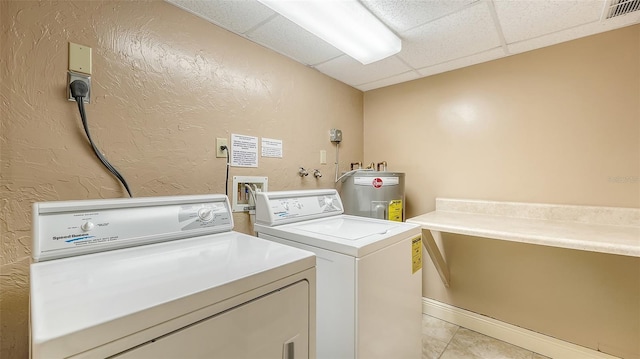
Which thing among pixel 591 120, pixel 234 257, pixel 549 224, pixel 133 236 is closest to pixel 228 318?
pixel 234 257

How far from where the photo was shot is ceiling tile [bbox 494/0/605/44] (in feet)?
4.48

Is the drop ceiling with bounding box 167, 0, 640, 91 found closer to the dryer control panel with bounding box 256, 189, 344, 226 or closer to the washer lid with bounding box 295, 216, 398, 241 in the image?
the dryer control panel with bounding box 256, 189, 344, 226

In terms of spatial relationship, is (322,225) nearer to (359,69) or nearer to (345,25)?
(345,25)

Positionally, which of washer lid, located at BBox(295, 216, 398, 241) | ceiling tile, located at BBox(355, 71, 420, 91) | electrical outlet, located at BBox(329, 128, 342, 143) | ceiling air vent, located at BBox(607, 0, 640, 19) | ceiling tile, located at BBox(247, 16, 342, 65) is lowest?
washer lid, located at BBox(295, 216, 398, 241)

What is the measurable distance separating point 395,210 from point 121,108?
1.85 metres

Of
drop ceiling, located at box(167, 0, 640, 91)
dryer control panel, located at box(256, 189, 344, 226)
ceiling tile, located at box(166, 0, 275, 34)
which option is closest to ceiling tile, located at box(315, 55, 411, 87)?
drop ceiling, located at box(167, 0, 640, 91)

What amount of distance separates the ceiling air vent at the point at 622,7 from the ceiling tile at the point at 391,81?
1.12 metres

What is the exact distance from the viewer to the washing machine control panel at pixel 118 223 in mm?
840

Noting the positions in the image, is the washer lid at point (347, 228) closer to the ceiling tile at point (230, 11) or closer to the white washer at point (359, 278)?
the white washer at point (359, 278)

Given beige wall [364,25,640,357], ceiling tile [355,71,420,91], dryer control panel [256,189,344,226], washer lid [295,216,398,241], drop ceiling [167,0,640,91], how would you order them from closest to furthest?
washer lid [295,216,398,241] → drop ceiling [167,0,640,91] → dryer control panel [256,189,344,226] → beige wall [364,25,640,357] → ceiling tile [355,71,420,91]

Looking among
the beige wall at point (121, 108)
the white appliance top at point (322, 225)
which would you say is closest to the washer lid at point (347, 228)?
the white appliance top at point (322, 225)

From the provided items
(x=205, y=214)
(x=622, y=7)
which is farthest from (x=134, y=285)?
(x=622, y=7)

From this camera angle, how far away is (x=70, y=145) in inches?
41.4

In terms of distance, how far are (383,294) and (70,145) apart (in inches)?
57.5
